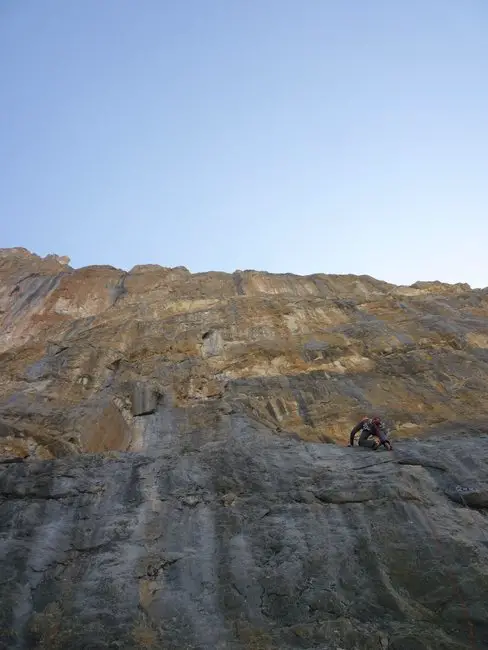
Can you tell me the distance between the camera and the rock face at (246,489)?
830 centimetres

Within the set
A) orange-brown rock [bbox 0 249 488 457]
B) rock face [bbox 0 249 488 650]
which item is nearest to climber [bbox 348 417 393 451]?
rock face [bbox 0 249 488 650]

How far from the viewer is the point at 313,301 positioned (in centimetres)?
2698

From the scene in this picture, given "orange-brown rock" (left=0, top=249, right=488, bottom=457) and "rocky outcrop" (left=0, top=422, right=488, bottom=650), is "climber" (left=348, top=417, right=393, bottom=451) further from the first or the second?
"orange-brown rock" (left=0, top=249, right=488, bottom=457)

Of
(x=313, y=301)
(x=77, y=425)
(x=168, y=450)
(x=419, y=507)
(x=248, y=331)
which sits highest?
(x=313, y=301)

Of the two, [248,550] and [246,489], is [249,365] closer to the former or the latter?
[246,489]

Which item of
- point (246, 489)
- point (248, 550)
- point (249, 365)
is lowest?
point (248, 550)

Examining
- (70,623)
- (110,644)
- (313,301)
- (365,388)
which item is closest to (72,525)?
(70,623)

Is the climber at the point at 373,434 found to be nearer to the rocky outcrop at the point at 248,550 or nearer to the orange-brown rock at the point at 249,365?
the rocky outcrop at the point at 248,550

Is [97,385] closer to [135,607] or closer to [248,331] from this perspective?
[248,331]

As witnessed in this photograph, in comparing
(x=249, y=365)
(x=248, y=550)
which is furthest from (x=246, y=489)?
(x=249, y=365)

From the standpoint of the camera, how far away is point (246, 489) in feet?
38.8

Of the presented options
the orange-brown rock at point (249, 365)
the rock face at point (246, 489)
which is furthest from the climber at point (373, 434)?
the orange-brown rock at point (249, 365)

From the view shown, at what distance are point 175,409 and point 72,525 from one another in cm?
688

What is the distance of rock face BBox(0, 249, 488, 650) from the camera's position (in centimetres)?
830
